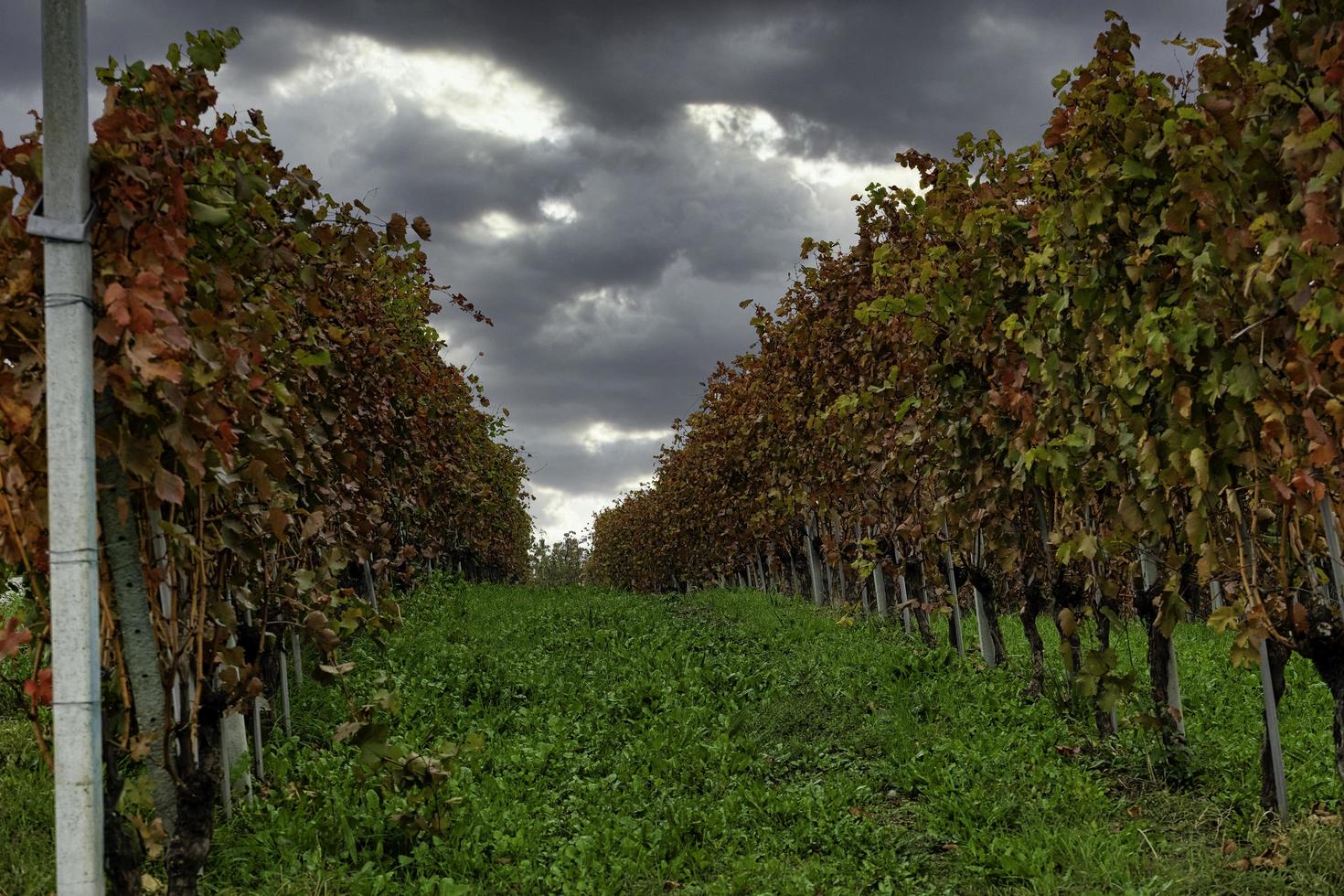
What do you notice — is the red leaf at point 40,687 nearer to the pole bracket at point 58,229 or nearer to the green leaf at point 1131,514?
the pole bracket at point 58,229

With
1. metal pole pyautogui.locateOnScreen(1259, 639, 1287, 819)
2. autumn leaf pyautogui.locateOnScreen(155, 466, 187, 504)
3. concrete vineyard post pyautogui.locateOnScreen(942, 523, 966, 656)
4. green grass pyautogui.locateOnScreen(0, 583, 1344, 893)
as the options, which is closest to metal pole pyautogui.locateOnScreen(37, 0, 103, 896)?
autumn leaf pyautogui.locateOnScreen(155, 466, 187, 504)

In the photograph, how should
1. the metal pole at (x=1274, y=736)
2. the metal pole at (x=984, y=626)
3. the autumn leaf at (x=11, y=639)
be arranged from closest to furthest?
the autumn leaf at (x=11, y=639), the metal pole at (x=1274, y=736), the metal pole at (x=984, y=626)

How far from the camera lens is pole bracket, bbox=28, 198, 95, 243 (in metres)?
3.21

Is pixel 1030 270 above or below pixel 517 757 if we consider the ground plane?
above

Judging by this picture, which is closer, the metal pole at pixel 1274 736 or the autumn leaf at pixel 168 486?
the autumn leaf at pixel 168 486

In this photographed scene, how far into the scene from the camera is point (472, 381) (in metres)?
18.2

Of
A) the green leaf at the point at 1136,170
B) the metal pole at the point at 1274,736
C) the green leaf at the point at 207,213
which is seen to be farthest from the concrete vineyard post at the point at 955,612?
the green leaf at the point at 207,213

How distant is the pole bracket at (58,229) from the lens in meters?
3.21

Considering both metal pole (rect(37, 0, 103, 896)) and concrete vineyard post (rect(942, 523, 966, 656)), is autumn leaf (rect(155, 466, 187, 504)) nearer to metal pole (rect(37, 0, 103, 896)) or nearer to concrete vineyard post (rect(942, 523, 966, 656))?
metal pole (rect(37, 0, 103, 896))

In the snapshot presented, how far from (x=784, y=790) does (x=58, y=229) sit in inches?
224

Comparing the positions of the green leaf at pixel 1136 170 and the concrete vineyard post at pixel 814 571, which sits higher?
the green leaf at pixel 1136 170

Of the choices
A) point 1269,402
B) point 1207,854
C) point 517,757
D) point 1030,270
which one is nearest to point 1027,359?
point 1030,270

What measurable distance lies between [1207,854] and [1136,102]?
421 centimetres

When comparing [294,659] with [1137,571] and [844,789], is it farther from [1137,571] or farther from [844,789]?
[1137,571]
